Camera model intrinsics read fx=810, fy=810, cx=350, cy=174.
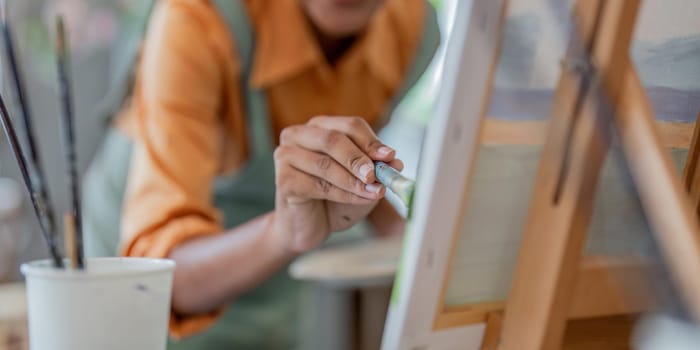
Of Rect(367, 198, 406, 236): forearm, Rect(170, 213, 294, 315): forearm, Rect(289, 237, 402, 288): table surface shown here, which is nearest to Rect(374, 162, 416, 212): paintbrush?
Rect(170, 213, 294, 315): forearm

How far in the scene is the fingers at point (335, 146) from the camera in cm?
44

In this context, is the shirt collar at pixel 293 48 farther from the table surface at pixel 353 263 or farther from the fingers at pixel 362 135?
the fingers at pixel 362 135

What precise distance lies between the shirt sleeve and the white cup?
0.28m

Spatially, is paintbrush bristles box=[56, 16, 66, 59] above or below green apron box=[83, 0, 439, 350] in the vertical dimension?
above

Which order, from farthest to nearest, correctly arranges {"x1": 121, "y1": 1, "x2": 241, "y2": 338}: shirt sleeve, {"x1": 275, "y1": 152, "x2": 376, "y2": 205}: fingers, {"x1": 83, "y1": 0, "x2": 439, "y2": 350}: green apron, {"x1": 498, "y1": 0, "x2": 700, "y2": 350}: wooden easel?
1. {"x1": 83, "y1": 0, "x2": 439, "y2": 350}: green apron
2. {"x1": 121, "y1": 1, "x2": 241, "y2": 338}: shirt sleeve
3. {"x1": 275, "y1": 152, "x2": 376, "y2": 205}: fingers
4. {"x1": 498, "y1": 0, "x2": 700, "y2": 350}: wooden easel

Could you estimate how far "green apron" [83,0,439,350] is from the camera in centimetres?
88

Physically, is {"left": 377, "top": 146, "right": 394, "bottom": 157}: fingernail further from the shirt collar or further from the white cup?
the shirt collar

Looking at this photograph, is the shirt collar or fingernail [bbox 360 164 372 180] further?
the shirt collar

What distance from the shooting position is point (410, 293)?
0.41m

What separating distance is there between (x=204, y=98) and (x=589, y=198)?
50 centimetres

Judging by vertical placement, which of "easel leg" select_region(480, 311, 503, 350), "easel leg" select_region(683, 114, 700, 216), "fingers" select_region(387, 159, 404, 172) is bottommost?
"easel leg" select_region(480, 311, 503, 350)

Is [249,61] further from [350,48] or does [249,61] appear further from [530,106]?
[530,106]

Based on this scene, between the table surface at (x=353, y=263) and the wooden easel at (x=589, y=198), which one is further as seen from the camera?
the table surface at (x=353, y=263)

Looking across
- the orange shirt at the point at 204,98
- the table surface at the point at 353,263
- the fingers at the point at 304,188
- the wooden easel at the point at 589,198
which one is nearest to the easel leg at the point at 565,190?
the wooden easel at the point at 589,198
